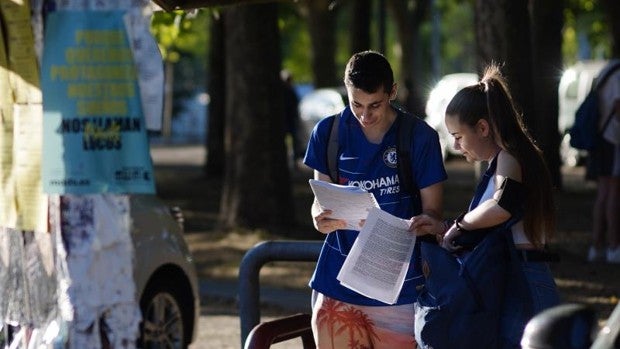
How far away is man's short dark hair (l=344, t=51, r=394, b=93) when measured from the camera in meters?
5.29

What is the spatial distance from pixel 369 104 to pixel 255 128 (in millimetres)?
10469

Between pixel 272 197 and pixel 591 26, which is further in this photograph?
pixel 591 26

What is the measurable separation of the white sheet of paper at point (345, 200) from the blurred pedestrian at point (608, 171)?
25.1 feet

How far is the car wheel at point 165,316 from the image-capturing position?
8453 mm

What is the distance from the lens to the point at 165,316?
868cm

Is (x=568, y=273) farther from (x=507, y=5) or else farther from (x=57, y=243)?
(x=57, y=243)

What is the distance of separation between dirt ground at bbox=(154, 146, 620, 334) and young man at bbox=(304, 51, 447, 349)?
1.79 metres

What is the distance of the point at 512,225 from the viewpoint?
5.10 m

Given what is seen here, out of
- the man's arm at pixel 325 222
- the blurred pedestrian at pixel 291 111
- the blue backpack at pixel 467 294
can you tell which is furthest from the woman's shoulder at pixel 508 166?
the blurred pedestrian at pixel 291 111

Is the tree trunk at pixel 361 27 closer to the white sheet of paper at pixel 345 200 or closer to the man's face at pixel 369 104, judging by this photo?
the man's face at pixel 369 104

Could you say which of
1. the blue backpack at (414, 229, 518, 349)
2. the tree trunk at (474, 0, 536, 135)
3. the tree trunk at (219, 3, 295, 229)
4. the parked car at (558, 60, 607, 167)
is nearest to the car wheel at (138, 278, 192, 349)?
the blue backpack at (414, 229, 518, 349)

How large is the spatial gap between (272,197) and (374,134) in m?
10.3

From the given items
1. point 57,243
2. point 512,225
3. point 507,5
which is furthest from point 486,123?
point 507,5

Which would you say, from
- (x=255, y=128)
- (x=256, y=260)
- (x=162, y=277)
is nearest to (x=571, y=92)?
(x=255, y=128)
